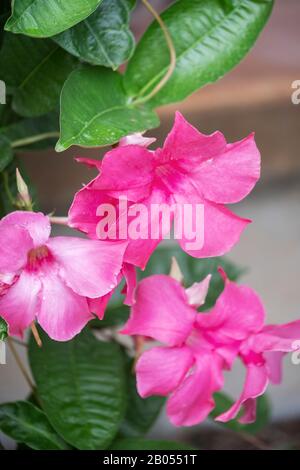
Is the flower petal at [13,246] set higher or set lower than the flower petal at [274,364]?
higher

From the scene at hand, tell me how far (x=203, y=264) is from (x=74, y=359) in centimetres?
28

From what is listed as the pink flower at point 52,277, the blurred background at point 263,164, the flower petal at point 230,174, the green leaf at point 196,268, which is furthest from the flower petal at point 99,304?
the blurred background at point 263,164

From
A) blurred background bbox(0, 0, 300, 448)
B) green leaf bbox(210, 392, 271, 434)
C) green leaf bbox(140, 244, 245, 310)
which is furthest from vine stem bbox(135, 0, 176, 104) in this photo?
blurred background bbox(0, 0, 300, 448)

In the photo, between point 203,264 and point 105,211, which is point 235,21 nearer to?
point 105,211

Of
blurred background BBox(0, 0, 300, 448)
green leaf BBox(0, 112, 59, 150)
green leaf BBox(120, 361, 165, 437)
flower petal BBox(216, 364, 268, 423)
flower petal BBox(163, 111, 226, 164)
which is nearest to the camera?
flower petal BBox(163, 111, 226, 164)

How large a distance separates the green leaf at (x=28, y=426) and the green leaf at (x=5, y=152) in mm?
240

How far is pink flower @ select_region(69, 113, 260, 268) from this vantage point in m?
0.59

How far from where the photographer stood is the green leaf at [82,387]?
30.1 inches

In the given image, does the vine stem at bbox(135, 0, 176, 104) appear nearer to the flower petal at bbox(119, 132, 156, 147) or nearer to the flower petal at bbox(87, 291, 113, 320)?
the flower petal at bbox(119, 132, 156, 147)

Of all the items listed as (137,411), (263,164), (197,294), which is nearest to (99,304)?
(197,294)

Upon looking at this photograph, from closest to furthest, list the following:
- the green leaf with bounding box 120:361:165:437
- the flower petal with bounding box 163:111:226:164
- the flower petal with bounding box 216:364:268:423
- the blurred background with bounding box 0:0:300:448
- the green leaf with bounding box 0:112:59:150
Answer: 1. the flower petal with bounding box 163:111:226:164
2. the flower petal with bounding box 216:364:268:423
3. the green leaf with bounding box 0:112:59:150
4. the green leaf with bounding box 120:361:165:437
5. the blurred background with bounding box 0:0:300:448

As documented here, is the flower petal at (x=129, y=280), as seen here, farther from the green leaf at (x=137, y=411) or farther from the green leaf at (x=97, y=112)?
the green leaf at (x=137, y=411)

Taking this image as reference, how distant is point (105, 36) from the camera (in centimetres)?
70

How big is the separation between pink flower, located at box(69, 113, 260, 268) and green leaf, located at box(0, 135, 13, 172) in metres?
0.11
